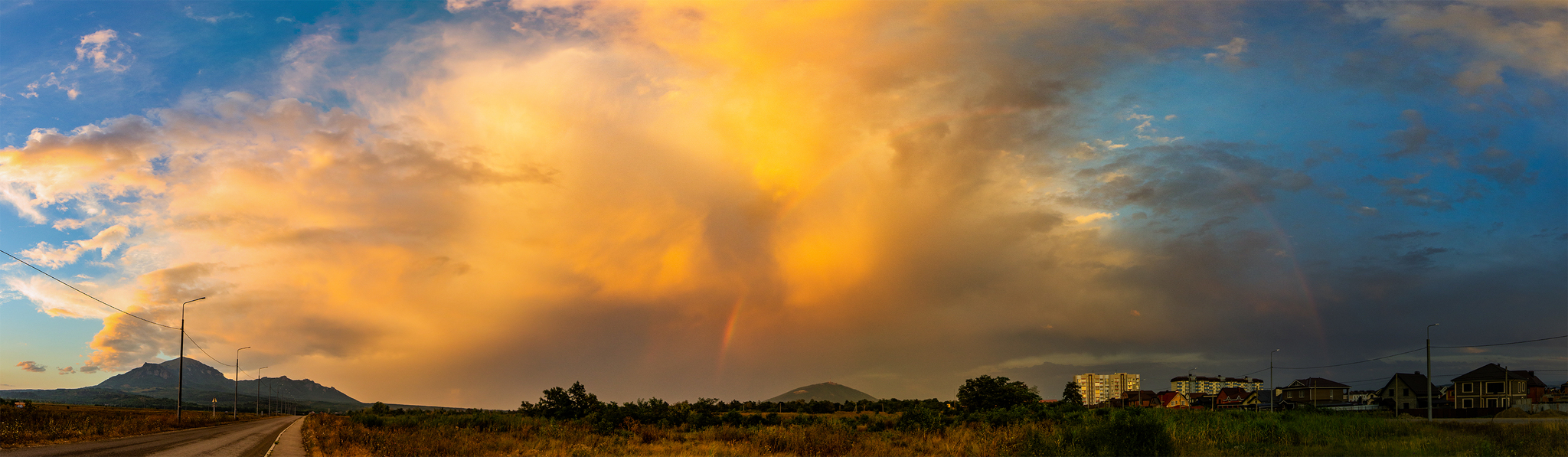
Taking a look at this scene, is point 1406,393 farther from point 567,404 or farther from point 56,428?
point 56,428

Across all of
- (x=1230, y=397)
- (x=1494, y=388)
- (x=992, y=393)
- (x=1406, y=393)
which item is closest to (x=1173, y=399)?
(x=1230, y=397)

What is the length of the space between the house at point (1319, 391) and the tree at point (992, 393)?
216 ft

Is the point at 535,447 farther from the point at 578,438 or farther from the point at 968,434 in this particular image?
the point at 968,434

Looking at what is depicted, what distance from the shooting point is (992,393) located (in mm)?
73375

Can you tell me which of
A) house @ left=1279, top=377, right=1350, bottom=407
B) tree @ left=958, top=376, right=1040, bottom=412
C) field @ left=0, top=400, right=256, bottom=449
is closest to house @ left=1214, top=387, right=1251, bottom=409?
house @ left=1279, top=377, right=1350, bottom=407

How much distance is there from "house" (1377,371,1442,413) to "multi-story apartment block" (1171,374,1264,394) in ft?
231

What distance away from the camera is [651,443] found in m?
33.7

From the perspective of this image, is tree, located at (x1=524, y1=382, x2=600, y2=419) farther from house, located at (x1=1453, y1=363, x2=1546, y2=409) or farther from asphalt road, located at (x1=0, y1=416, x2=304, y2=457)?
house, located at (x1=1453, y1=363, x2=1546, y2=409)

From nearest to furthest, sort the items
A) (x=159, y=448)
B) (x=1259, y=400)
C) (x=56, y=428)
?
1. (x=159, y=448)
2. (x=56, y=428)
3. (x=1259, y=400)

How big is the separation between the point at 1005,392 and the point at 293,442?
5894 centimetres

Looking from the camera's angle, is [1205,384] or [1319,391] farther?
[1205,384]

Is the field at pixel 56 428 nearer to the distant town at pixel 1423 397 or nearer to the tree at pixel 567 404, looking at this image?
the tree at pixel 567 404

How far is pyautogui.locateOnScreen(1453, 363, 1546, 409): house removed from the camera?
8094 centimetres

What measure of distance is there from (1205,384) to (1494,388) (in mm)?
105804
